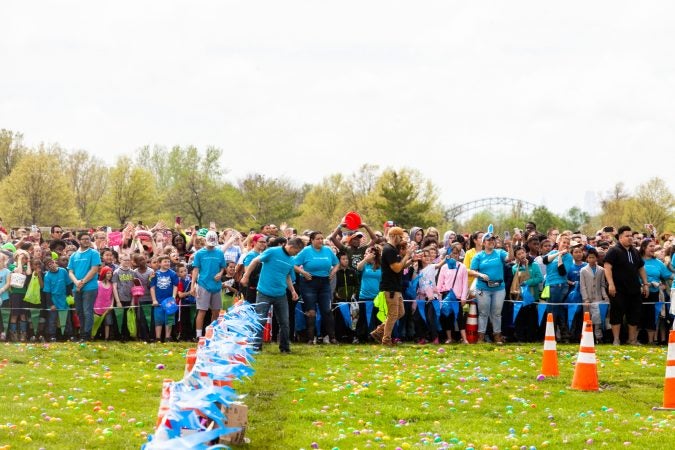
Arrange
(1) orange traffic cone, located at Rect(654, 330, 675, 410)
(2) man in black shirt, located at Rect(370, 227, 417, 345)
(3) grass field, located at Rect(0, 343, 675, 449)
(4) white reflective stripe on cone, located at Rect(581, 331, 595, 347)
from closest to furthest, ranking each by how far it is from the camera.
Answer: (3) grass field, located at Rect(0, 343, 675, 449), (1) orange traffic cone, located at Rect(654, 330, 675, 410), (4) white reflective stripe on cone, located at Rect(581, 331, 595, 347), (2) man in black shirt, located at Rect(370, 227, 417, 345)

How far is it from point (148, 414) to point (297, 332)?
8.38m

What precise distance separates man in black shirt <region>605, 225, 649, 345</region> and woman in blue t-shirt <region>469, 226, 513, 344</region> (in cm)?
193

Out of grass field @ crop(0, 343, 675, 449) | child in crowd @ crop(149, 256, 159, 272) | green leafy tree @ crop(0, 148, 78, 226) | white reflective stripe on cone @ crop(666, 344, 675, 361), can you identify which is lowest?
grass field @ crop(0, 343, 675, 449)

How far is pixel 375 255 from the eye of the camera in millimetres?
18375

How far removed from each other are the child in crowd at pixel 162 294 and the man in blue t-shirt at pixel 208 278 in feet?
2.72

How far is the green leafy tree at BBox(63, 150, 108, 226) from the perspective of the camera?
76.6 meters

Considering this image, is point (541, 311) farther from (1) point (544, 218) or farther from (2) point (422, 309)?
(1) point (544, 218)

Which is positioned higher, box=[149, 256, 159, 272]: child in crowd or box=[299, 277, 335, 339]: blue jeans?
box=[149, 256, 159, 272]: child in crowd

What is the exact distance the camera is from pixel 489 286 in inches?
709

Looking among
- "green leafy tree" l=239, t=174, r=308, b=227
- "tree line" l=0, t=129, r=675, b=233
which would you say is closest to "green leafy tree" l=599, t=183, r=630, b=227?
"tree line" l=0, t=129, r=675, b=233

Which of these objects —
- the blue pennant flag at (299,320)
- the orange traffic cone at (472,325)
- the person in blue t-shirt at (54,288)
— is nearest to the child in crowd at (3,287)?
the person in blue t-shirt at (54,288)

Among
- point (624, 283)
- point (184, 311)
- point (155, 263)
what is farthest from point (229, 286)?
point (624, 283)

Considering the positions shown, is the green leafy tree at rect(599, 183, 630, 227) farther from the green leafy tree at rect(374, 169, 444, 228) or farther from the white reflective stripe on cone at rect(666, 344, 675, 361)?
the white reflective stripe on cone at rect(666, 344, 675, 361)

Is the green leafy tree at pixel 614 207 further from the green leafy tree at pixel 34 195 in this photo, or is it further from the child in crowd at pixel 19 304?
the child in crowd at pixel 19 304
